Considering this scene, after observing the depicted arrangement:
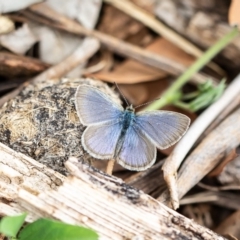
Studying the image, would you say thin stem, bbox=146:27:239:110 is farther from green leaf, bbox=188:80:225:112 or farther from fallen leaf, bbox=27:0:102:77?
fallen leaf, bbox=27:0:102:77

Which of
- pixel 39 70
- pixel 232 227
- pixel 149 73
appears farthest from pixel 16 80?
pixel 232 227

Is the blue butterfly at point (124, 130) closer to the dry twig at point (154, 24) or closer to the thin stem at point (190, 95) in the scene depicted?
the thin stem at point (190, 95)

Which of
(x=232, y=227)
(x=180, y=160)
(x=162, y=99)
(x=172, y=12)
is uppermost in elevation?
(x=172, y=12)

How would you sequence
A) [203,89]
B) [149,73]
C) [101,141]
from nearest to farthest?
[101,141]
[203,89]
[149,73]

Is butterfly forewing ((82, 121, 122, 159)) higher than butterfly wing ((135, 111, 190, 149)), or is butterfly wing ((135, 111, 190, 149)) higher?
butterfly wing ((135, 111, 190, 149))

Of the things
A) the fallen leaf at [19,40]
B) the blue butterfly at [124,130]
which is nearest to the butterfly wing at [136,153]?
the blue butterfly at [124,130]

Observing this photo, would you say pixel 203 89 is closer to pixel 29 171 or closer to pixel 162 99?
pixel 162 99

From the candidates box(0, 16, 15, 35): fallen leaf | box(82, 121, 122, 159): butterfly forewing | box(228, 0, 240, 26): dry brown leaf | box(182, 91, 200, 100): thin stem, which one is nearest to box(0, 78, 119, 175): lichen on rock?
box(82, 121, 122, 159): butterfly forewing
